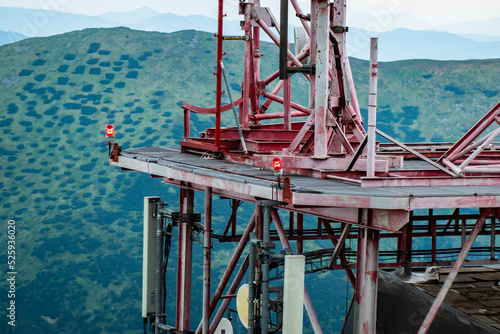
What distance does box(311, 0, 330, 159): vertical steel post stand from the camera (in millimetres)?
21234

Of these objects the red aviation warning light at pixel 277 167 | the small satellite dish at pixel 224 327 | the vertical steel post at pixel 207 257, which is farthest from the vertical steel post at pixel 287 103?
the red aviation warning light at pixel 277 167

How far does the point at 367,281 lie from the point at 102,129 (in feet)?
296

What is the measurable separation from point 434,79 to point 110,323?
2367 inches

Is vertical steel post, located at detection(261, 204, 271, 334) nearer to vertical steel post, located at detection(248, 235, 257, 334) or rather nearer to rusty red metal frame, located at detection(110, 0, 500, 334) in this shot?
vertical steel post, located at detection(248, 235, 257, 334)

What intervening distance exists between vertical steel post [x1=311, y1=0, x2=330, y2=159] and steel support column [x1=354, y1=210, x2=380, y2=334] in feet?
13.1

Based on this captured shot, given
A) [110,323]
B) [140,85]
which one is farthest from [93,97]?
[110,323]

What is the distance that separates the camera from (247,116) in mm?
29422

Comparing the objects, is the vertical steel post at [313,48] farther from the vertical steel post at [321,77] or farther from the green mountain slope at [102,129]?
the green mountain slope at [102,129]

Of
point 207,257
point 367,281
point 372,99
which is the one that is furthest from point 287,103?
point 367,281

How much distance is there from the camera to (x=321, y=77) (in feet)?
70.5

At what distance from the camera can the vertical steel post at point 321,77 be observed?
69.7ft

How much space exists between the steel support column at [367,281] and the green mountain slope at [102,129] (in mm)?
58728

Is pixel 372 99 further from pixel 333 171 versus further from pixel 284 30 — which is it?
pixel 284 30

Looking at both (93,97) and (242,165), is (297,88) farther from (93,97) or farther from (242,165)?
(242,165)
